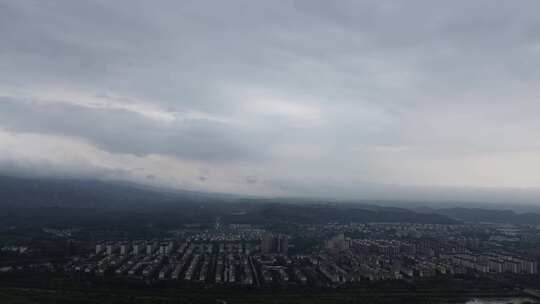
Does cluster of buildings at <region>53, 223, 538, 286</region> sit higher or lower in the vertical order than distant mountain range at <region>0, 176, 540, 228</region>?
lower

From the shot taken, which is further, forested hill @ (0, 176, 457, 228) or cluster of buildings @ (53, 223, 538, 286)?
forested hill @ (0, 176, 457, 228)

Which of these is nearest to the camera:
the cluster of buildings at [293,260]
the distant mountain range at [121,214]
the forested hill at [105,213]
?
the cluster of buildings at [293,260]

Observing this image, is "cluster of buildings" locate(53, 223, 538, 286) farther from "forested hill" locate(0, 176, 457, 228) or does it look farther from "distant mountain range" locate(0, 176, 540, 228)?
"distant mountain range" locate(0, 176, 540, 228)

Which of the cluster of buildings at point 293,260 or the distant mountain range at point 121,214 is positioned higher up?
the distant mountain range at point 121,214

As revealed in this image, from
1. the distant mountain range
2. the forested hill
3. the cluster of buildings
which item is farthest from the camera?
the distant mountain range

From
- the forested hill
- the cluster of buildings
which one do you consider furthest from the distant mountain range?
the cluster of buildings

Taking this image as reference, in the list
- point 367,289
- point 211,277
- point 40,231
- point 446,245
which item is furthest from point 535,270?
point 40,231

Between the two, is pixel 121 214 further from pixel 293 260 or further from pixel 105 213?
pixel 293 260

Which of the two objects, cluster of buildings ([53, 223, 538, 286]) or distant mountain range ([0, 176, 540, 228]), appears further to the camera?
distant mountain range ([0, 176, 540, 228])

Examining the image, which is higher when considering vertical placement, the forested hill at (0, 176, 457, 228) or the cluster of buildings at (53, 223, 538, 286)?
the forested hill at (0, 176, 457, 228)

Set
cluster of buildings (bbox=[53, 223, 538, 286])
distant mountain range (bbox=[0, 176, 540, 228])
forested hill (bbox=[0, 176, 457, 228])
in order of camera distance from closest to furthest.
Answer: cluster of buildings (bbox=[53, 223, 538, 286]) → forested hill (bbox=[0, 176, 457, 228]) → distant mountain range (bbox=[0, 176, 540, 228])

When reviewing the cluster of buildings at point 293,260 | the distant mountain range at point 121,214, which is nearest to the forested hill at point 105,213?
the distant mountain range at point 121,214

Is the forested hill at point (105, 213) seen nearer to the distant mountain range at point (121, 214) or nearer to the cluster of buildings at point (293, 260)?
the distant mountain range at point (121, 214)
